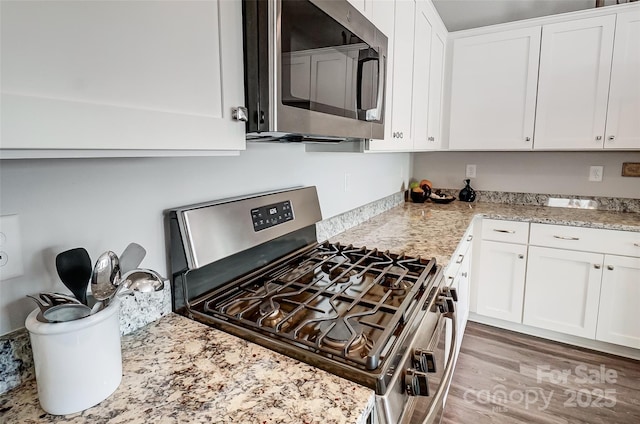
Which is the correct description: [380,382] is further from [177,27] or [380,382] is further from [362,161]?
[362,161]

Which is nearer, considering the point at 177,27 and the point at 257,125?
the point at 177,27

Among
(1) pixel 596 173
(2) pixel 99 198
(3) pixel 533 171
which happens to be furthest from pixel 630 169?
(2) pixel 99 198

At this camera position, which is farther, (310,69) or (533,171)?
(533,171)

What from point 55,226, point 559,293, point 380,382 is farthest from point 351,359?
point 559,293

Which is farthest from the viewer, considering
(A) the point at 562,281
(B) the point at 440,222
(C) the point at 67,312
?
(A) the point at 562,281

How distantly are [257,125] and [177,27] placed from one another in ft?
0.75

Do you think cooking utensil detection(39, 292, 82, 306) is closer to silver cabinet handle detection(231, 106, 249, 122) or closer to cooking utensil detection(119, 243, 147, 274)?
cooking utensil detection(119, 243, 147, 274)

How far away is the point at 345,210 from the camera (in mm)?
1884

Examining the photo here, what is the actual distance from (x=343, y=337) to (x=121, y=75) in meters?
0.64

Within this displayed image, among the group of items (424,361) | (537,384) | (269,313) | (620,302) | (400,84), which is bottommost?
(537,384)

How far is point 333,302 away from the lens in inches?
37.6

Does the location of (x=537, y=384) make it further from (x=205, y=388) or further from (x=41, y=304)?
(x=41, y=304)

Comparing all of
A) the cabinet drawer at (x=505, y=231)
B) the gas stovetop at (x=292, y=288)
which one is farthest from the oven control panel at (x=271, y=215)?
the cabinet drawer at (x=505, y=231)

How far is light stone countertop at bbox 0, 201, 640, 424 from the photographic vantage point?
1.88 feet
